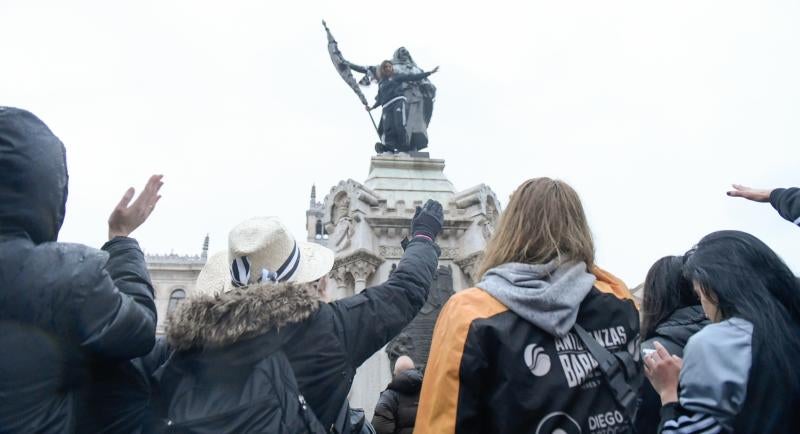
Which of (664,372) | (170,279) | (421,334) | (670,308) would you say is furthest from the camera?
(170,279)

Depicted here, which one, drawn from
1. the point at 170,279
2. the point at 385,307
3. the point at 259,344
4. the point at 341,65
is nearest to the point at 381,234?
the point at 341,65

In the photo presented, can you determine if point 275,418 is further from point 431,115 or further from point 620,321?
point 431,115

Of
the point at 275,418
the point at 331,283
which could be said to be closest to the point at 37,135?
the point at 275,418

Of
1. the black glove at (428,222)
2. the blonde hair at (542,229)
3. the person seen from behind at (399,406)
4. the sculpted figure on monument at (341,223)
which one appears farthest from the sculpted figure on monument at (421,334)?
the blonde hair at (542,229)

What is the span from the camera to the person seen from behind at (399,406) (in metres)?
4.05

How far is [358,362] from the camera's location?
2246 mm

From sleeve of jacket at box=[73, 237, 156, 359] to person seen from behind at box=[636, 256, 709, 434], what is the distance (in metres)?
1.85

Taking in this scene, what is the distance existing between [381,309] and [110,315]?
3.14 ft

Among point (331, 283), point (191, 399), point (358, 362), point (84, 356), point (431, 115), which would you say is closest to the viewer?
point (84, 356)

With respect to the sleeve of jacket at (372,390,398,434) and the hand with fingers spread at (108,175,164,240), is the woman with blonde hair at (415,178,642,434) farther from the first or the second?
the sleeve of jacket at (372,390,398,434)

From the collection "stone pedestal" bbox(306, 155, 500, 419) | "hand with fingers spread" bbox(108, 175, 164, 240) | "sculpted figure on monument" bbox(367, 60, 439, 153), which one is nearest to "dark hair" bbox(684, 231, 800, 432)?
"hand with fingers spread" bbox(108, 175, 164, 240)

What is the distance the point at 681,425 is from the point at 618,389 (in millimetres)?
221

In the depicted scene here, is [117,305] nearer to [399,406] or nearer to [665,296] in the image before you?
[665,296]

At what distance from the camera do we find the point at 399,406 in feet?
13.5
